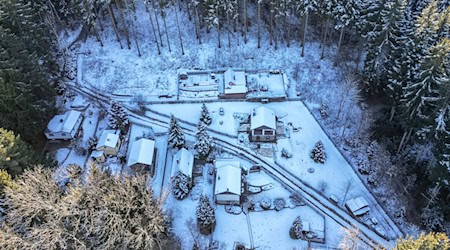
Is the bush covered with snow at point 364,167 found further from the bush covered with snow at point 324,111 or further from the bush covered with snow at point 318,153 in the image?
the bush covered with snow at point 324,111

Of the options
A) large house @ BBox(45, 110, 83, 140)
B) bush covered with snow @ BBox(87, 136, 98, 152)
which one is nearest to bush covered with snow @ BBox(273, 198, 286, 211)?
bush covered with snow @ BBox(87, 136, 98, 152)

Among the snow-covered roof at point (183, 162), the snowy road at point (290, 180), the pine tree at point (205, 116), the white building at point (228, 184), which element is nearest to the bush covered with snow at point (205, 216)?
the white building at point (228, 184)

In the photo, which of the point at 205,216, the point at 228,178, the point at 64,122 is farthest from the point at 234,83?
the point at 64,122

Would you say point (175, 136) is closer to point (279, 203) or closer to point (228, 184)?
point (228, 184)

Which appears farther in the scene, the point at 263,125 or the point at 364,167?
the point at 263,125

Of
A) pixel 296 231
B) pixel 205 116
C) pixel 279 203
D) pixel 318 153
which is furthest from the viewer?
pixel 205 116

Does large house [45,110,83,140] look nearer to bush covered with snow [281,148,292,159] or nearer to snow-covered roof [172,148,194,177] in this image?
snow-covered roof [172,148,194,177]

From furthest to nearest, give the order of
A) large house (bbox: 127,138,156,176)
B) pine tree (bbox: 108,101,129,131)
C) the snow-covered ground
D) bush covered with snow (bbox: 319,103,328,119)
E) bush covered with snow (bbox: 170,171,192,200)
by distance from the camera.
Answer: bush covered with snow (bbox: 319,103,328,119) < pine tree (bbox: 108,101,129,131) < large house (bbox: 127,138,156,176) < bush covered with snow (bbox: 170,171,192,200) < the snow-covered ground
